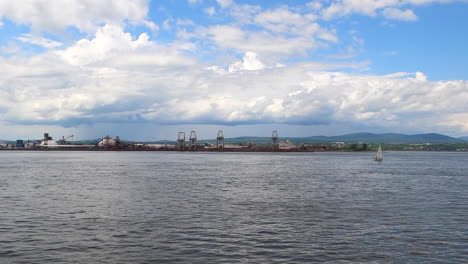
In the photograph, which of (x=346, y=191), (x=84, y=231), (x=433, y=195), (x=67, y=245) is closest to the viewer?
(x=67, y=245)

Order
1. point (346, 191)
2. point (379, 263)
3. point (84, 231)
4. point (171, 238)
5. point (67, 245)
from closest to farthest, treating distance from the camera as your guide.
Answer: point (379, 263)
point (67, 245)
point (171, 238)
point (84, 231)
point (346, 191)

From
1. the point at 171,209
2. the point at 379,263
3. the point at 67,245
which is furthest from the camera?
the point at 171,209

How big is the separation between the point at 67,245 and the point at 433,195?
137 feet

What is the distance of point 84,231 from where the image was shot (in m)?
27.3

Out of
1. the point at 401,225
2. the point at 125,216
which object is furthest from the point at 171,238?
the point at 401,225

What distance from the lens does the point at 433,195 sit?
4956 cm

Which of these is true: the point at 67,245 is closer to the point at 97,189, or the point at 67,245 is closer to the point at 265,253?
the point at 265,253

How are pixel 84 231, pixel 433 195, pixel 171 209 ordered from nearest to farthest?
pixel 84 231 < pixel 171 209 < pixel 433 195

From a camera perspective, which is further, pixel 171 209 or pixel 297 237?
pixel 171 209

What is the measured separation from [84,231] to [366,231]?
60.0ft

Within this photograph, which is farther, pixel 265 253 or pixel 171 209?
pixel 171 209

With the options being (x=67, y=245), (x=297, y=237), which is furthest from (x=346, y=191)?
(x=67, y=245)

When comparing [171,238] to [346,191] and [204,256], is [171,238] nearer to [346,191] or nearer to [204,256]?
[204,256]

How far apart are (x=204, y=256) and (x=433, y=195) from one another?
37.4 m
